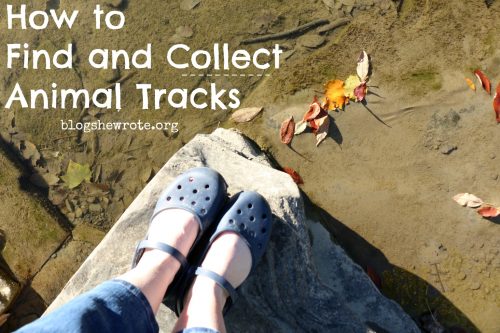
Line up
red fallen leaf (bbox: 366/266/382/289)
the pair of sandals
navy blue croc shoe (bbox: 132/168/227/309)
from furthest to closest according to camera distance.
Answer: red fallen leaf (bbox: 366/266/382/289)
navy blue croc shoe (bbox: 132/168/227/309)
the pair of sandals

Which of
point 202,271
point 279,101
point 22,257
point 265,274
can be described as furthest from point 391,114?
point 22,257

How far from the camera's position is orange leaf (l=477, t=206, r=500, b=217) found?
2.52 meters

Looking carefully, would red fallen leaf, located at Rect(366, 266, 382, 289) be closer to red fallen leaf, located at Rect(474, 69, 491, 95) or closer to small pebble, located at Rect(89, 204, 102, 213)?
red fallen leaf, located at Rect(474, 69, 491, 95)

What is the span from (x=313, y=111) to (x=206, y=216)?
0.90 metres

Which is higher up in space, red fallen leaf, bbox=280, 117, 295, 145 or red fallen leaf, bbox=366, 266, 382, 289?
red fallen leaf, bbox=280, 117, 295, 145

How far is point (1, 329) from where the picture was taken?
288 cm

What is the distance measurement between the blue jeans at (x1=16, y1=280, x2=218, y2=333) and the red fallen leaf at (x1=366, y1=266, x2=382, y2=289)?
1143 millimetres

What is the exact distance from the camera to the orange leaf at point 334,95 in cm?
269

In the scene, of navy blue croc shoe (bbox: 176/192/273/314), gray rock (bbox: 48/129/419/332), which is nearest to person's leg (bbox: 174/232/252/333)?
navy blue croc shoe (bbox: 176/192/273/314)

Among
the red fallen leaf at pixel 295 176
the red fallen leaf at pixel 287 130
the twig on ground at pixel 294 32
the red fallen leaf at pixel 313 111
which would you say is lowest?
the red fallen leaf at pixel 295 176

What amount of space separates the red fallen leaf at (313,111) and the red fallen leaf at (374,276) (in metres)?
0.91

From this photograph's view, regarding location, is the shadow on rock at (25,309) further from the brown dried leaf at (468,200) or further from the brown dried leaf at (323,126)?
the brown dried leaf at (468,200)

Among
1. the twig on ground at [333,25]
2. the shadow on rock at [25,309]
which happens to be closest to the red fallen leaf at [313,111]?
the twig on ground at [333,25]

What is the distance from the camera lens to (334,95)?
271 centimetres
